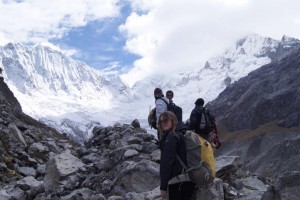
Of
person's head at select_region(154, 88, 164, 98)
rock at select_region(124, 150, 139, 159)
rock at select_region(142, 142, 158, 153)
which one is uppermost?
person's head at select_region(154, 88, 164, 98)

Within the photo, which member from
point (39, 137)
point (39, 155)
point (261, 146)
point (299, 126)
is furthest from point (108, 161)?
point (299, 126)

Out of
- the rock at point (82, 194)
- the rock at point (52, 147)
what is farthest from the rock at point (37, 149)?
the rock at point (82, 194)

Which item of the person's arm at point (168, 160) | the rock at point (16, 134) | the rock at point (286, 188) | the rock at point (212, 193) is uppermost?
the rock at point (16, 134)

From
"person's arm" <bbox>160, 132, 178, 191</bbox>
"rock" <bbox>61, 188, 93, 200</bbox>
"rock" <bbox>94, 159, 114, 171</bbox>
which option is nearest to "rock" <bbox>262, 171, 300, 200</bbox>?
"person's arm" <bbox>160, 132, 178, 191</bbox>

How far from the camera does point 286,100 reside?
9188 cm

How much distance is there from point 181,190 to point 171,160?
2.00ft

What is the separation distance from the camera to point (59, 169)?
15805mm

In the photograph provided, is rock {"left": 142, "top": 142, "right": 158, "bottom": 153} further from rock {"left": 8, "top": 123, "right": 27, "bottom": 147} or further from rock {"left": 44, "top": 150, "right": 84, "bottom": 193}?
rock {"left": 8, "top": 123, "right": 27, "bottom": 147}

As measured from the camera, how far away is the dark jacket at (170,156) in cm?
770

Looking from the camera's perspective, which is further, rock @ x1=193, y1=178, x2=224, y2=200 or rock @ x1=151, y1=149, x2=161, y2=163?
rock @ x1=151, y1=149, x2=161, y2=163

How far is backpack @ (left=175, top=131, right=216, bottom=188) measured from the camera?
7867 mm

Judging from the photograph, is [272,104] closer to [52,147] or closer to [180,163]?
[52,147]

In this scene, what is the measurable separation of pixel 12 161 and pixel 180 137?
13.7 metres

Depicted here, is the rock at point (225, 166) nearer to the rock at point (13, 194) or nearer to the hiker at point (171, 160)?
the hiker at point (171, 160)
